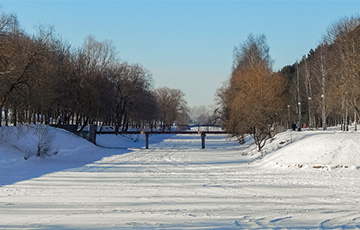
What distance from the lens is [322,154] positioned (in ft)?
93.0

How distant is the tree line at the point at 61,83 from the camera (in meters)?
36.4

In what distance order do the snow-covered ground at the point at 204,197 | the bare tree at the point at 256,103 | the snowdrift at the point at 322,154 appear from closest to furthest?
1. the snow-covered ground at the point at 204,197
2. the snowdrift at the point at 322,154
3. the bare tree at the point at 256,103

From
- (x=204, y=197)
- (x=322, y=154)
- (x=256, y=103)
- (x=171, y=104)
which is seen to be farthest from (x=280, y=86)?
(x=171, y=104)

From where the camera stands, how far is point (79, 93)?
62688 millimetres

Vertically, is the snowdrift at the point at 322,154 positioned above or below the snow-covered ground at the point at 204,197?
above

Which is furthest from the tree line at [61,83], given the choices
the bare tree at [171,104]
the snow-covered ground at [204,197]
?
the bare tree at [171,104]

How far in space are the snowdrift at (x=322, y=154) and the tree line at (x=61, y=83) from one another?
759 inches

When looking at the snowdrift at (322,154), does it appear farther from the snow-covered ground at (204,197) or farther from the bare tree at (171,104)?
the bare tree at (171,104)

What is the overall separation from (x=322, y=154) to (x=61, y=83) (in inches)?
1515

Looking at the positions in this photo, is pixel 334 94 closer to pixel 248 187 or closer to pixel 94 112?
pixel 248 187

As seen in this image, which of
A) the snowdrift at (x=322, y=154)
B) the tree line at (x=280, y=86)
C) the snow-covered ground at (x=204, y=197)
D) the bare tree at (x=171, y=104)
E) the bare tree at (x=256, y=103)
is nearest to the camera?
the snow-covered ground at (x=204, y=197)

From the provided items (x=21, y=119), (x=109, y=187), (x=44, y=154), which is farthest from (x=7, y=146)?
(x=109, y=187)

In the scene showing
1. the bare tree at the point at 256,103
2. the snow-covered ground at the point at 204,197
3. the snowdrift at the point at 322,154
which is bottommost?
the snow-covered ground at the point at 204,197

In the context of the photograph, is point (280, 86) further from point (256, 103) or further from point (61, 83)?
point (61, 83)
